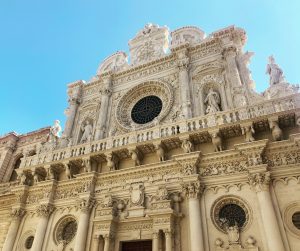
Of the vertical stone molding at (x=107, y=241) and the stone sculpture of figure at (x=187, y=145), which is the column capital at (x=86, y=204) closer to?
the vertical stone molding at (x=107, y=241)

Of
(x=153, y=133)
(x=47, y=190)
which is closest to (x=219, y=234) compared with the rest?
(x=153, y=133)

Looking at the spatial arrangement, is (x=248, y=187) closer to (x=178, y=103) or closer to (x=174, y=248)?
(x=174, y=248)

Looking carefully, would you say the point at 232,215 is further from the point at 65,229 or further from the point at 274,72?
the point at 65,229

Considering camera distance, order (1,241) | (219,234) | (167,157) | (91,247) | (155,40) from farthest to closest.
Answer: (155,40) → (1,241) → (167,157) → (91,247) → (219,234)

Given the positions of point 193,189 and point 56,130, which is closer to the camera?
point 193,189

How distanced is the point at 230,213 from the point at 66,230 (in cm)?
657

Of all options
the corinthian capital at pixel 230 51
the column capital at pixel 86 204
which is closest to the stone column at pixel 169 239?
the column capital at pixel 86 204

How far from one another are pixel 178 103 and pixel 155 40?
16.9 feet

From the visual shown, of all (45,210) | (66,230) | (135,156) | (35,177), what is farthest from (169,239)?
(35,177)

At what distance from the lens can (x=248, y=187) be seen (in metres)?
8.52

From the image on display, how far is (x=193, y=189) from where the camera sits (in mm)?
8906

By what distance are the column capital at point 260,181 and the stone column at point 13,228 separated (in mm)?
9660

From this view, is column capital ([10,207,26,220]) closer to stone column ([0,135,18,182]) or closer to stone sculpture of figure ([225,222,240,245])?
stone column ([0,135,18,182])

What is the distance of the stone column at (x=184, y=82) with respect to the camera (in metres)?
11.6
